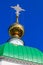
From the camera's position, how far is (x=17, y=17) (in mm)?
25141

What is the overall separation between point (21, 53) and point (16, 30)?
12.1 ft

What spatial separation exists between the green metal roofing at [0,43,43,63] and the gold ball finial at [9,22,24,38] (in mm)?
2620

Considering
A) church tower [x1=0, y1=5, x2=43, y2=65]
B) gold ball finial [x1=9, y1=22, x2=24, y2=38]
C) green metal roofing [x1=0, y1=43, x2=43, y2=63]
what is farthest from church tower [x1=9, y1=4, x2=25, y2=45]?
green metal roofing [x1=0, y1=43, x2=43, y2=63]

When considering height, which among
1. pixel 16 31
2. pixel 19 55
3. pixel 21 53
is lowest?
pixel 19 55

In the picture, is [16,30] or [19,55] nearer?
[19,55]

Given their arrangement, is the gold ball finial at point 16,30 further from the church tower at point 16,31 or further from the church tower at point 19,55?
the church tower at point 19,55

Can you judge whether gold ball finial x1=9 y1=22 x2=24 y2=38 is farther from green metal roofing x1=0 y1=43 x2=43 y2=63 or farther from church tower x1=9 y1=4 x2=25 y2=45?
green metal roofing x1=0 y1=43 x2=43 y2=63

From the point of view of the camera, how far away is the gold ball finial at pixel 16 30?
A: 24297mm

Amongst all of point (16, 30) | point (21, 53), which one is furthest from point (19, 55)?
point (16, 30)

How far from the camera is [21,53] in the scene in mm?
20906

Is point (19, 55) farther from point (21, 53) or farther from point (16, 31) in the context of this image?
point (16, 31)

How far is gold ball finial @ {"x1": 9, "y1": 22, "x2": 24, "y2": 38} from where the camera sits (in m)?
24.3

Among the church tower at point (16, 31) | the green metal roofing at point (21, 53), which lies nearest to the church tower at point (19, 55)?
the green metal roofing at point (21, 53)

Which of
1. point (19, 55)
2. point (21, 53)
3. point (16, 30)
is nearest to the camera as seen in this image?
point (19, 55)
